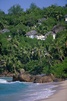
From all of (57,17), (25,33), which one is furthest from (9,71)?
(57,17)

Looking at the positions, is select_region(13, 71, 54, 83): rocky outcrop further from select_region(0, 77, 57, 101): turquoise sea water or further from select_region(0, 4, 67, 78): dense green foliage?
select_region(0, 77, 57, 101): turquoise sea water

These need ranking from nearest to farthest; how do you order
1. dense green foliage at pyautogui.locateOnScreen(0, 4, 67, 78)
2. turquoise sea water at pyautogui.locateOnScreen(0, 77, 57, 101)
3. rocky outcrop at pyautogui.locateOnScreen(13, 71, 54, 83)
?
turquoise sea water at pyautogui.locateOnScreen(0, 77, 57, 101) < rocky outcrop at pyautogui.locateOnScreen(13, 71, 54, 83) < dense green foliage at pyautogui.locateOnScreen(0, 4, 67, 78)

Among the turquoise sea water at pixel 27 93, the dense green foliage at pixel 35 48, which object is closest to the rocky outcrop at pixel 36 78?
the dense green foliage at pixel 35 48

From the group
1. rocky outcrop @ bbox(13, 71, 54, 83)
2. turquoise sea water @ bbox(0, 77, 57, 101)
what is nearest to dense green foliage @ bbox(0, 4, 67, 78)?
rocky outcrop @ bbox(13, 71, 54, 83)

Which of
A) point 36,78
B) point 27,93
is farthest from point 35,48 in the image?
point 27,93

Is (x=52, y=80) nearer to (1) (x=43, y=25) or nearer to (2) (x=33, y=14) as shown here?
(1) (x=43, y=25)

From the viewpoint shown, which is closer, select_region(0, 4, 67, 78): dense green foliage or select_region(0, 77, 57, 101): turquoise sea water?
select_region(0, 77, 57, 101): turquoise sea water

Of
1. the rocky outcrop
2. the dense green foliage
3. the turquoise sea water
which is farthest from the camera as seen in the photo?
the dense green foliage

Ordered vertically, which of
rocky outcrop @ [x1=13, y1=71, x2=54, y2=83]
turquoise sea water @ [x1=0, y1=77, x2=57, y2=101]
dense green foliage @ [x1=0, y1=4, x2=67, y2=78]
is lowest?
turquoise sea water @ [x1=0, y1=77, x2=57, y2=101]
